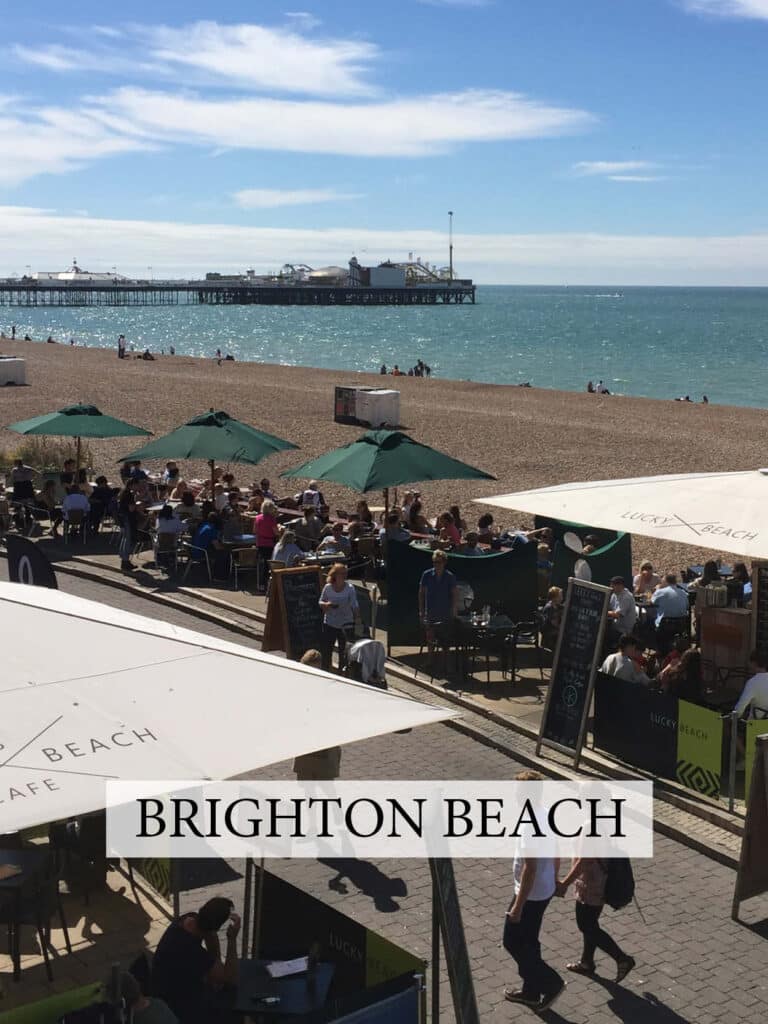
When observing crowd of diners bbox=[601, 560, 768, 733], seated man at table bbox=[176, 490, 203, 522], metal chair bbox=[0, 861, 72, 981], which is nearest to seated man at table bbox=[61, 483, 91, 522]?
seated man at table bbox=[176, 490, 203, 522]

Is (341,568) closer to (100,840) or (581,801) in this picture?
(581,801)

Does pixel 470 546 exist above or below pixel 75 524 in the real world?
above

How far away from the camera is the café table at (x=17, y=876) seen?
7.25 metres

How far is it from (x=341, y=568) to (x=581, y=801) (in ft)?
13.9

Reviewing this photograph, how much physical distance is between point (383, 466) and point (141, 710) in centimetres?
1068

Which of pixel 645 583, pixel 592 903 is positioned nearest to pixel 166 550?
pixel 645 583

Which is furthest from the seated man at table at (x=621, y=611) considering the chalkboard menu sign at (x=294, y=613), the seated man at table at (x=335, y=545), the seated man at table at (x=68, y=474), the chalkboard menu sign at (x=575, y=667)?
the seated man at table at (x=68, y=474)

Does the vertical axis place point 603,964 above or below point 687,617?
below

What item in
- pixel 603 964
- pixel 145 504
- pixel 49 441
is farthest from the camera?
pixel 49 441

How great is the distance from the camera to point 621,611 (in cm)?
1310

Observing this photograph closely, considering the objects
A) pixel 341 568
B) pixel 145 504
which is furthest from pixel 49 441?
pixel 341 568

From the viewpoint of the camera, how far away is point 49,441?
33.0 meters

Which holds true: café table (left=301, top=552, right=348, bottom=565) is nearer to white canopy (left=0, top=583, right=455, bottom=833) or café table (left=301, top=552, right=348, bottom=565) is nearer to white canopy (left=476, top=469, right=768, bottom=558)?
white canopy (left=476, top=469, right=768, bottom=558)

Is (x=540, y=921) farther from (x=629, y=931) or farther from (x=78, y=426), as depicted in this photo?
(x=78, y=426)
